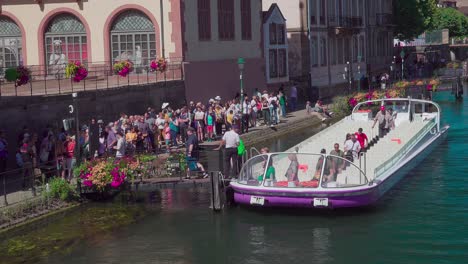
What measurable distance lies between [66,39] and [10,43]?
302 centimetres

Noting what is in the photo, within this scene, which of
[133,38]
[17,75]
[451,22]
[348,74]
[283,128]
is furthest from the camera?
[451,22]

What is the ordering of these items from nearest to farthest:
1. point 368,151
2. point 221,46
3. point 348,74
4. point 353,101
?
point 368,151
point 221,46
point 353,101
point 348,74

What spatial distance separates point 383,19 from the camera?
80.9m

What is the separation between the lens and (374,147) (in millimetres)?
30594

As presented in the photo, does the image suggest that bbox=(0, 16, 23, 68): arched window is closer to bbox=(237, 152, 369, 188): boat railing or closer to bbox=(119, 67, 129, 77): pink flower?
bbox=(119, 67, 129, 77): pink flower

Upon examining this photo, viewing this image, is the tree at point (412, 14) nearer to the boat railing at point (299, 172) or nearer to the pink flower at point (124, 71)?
the pink flower at point (124, 71)

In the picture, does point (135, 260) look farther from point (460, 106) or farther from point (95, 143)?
point (460, 106)

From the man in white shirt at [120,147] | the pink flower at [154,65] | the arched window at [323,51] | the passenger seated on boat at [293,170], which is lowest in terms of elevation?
the passenger seated on boat at [293,170]

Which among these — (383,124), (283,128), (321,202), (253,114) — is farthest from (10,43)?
(321,202)

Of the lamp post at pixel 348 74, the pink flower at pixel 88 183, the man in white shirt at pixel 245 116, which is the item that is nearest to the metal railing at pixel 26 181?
the pink flower at pixel 88 183

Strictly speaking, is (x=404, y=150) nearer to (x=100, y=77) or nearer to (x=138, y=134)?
(x=138, y=134)

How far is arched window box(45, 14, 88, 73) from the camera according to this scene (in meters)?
42.4

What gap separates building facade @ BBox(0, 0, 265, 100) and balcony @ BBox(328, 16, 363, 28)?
21153mm

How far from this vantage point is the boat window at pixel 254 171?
23.8m
